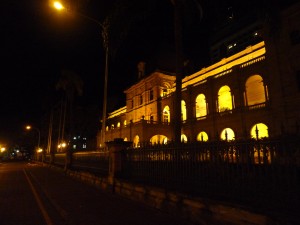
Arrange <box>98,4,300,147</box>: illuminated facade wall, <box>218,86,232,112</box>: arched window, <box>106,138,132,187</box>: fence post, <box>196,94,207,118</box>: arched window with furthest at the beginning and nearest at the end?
1. <box>196,94,207,118</box>: arched window
2. <box>218,86,232,112</box>: arched window
3. <box>98,4,300,147</box>: illuminated facade wall
4. <box>106,138,132,187</box>: fence post

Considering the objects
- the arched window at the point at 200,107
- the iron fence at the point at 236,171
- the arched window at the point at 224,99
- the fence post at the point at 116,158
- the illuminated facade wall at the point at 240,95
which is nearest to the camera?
the iron fence at the point at 236,171

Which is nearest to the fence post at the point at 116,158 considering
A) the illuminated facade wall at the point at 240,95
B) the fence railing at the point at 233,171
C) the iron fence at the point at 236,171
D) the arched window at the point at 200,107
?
the illuminated facade wall at the point at 240,95

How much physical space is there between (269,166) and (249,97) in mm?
21546

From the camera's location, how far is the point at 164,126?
32.2 meters

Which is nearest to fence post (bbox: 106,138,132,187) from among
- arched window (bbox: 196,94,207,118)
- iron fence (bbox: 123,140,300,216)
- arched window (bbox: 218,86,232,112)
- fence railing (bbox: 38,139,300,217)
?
fence railing (bbox: 38,139,300,217)

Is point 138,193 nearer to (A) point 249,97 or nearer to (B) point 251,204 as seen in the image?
(B) point 251,204

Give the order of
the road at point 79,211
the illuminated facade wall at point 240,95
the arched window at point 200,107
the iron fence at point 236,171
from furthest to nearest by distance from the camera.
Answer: the arched window at point 200,107 → the illuminated facade wall at point 240,95 → the road at point 79,211 → the iron fence at point 236,171

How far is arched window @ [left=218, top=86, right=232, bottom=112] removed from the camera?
27131mm

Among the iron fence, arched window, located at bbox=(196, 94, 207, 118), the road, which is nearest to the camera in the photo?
the iron fence

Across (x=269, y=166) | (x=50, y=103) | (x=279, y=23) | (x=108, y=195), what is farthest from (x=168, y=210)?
(x=50, y=103)

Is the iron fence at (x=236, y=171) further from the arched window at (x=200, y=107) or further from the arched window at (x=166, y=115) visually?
the arched window at (x=166, y=115)

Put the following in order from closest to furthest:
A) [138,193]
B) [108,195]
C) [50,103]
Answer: [138,193]
[108,195]
[50,103]

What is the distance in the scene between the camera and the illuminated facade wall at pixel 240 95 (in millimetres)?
18016

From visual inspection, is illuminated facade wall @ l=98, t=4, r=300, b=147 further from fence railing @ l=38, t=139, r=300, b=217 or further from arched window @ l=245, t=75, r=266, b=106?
fence railing @ l=38, t=139, r=300, b=217
